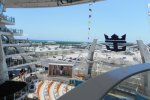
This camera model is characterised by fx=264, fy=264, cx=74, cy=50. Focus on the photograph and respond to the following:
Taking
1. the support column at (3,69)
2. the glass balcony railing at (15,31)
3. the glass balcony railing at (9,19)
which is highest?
the glass balcony railing at (9,19)

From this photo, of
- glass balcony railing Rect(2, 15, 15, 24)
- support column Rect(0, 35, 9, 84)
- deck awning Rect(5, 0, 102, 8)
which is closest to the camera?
support column Rect(0, 35, 9, 84)

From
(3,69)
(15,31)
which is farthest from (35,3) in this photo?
(3,69)

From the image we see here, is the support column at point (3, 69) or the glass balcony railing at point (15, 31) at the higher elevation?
the glass balcony railing at point (15, 31)

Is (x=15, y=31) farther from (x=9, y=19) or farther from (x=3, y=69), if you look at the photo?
(x=3, y=69)

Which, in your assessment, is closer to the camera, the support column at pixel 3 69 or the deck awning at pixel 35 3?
the support column at pixel 3 69

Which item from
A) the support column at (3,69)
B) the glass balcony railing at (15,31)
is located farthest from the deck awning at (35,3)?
the support column at (3,69)

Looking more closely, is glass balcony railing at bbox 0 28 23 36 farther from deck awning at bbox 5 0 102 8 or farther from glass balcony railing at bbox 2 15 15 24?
deck awning at bbox 5 0 102 8

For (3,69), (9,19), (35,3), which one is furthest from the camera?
(35,3)

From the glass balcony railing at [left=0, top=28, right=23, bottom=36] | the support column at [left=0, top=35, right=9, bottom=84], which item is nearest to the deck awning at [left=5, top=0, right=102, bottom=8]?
the glass balcony railing at [left=0, top=28, right=23, bottom=36]

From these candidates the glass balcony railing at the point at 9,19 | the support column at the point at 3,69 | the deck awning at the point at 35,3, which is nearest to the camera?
the support column at the point at 3,69

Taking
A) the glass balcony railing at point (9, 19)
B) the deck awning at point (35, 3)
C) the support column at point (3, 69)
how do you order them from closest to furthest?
the support column at point (3, 69), the glass balcony railing at point (9, 19), the deck awning at point (35, 3)

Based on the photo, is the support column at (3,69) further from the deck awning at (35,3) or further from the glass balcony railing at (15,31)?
the deck awning at (35,3)

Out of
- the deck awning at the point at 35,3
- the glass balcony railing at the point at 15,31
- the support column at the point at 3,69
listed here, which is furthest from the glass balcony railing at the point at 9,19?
the deck awning at the point at 35,3
